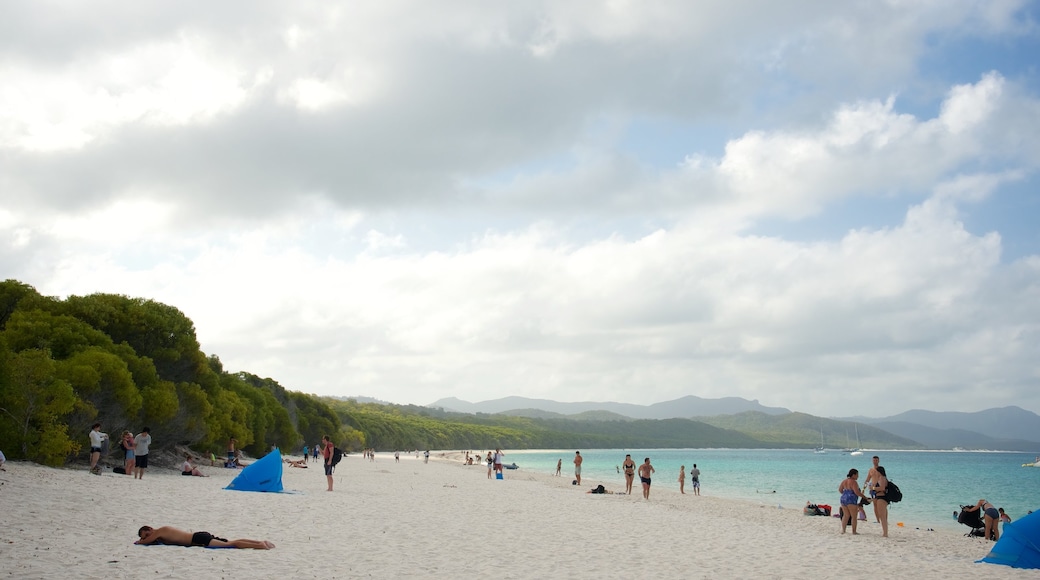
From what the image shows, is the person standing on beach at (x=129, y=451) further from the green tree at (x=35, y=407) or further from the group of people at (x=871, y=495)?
the group of people at (x=871, y=495)

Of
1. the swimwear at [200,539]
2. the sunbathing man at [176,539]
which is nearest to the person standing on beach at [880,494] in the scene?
the sunbathing man at [176,539]

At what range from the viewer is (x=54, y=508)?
12695mm

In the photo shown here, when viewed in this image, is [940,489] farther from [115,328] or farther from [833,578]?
[115,328]

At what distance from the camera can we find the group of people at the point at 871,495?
16.3 m

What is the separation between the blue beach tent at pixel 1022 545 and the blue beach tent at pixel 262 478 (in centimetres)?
1792

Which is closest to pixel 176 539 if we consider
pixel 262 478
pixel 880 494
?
pixel 262 478

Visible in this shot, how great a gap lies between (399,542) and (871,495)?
11759mm

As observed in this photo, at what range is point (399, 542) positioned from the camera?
12.4 m

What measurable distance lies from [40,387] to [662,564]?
819 inches

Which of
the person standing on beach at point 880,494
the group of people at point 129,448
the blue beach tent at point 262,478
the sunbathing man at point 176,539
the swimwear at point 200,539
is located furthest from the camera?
the group of people at point 129,448

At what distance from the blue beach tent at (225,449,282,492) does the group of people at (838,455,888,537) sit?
15602 millimetres

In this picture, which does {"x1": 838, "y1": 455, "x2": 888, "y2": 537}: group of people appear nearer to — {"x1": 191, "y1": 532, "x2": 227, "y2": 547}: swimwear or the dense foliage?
{"x1": 191, "y1": 532, "x2": 227, "y2": 547}: swimwear

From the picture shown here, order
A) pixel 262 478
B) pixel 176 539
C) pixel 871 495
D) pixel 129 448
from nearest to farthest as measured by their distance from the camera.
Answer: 1. pixel 176 539
2. pixel 871 495
3. pixel 262 478
4. pixel 129 448

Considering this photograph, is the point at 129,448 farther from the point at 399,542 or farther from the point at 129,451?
the point at 399,542
